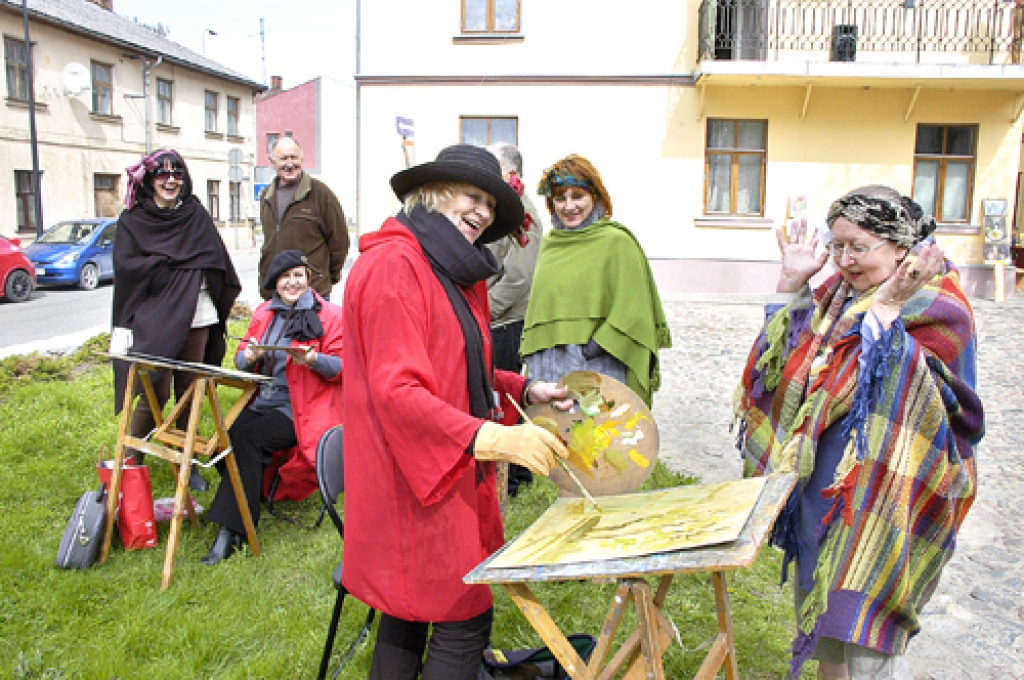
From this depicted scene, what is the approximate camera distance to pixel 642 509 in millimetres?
2021

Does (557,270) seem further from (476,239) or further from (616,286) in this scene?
(476,239)

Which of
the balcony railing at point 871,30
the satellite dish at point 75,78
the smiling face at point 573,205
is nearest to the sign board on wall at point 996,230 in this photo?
the balcony railing at point 871,30

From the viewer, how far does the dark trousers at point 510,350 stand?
15.7ft

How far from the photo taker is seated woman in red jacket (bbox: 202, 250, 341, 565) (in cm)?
408

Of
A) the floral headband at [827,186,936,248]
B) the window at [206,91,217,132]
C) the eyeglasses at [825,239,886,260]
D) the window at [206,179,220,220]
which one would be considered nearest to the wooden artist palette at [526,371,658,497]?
the eyeglasses at [825,239,886,260]

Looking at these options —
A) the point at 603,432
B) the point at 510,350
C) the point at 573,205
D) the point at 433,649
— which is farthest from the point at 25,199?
the point at 433,649

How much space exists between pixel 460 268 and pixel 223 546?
251 cm

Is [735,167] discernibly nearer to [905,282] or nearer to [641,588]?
[905,282]

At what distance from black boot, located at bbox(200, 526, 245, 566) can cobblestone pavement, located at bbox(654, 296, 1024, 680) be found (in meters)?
2.84

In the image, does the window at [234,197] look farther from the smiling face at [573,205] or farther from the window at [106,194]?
the smiling face at [573,205]

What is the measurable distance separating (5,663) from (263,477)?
147cm

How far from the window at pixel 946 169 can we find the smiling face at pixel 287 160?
12.9 m

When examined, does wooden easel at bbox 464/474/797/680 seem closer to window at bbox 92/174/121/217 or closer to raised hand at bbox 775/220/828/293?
raised hand at bbox 775/220/828/293

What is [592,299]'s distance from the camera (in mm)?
3803
